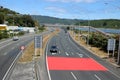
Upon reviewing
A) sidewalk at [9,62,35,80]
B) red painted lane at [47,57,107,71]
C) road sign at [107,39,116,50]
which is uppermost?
road sign at [107,39,116,50]

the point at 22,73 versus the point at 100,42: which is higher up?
the point at 22,73

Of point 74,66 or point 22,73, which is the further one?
point 74,66

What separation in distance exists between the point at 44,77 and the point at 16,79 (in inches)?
132

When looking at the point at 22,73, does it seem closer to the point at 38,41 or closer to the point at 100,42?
the point at 38,41

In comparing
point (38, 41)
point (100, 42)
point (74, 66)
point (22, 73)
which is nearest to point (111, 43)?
point (38, 41)

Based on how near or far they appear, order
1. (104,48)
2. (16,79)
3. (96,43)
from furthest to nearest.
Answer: (96,43), (104,48), (16,79)

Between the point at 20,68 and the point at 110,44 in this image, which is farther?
the point at 110,44

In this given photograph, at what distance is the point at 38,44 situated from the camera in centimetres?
6172

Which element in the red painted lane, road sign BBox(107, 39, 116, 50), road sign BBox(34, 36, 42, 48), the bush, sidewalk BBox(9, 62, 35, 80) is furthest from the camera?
the bush

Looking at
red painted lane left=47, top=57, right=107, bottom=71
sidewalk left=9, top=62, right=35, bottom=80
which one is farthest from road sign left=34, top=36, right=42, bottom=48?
sidewalk left=9, top=62, right=35, bottom=80

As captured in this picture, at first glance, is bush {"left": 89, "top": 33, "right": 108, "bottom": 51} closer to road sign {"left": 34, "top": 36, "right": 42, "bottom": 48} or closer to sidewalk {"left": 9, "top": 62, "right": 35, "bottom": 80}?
road sign {"left": 34, "top": 36, "right": 42, "bottom": 48}

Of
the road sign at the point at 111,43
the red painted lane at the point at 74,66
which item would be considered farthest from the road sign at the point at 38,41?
the road sign at the point at 111,43

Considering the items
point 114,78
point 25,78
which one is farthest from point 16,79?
point 114,78

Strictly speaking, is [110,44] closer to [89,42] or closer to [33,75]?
[33,75]
